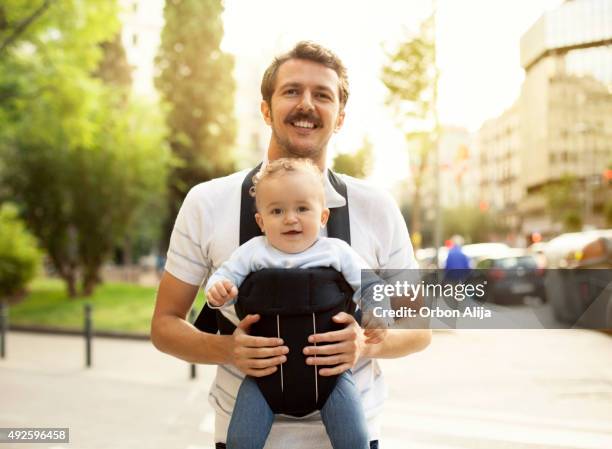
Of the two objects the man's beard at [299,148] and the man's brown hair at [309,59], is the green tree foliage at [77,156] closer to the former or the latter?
the man's brown hair at [309,59]

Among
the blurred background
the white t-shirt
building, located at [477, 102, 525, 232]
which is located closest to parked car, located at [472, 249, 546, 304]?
the blurred background

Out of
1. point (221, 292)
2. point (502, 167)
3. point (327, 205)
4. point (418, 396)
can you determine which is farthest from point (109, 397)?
point (502, 167)

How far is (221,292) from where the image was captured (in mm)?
1942

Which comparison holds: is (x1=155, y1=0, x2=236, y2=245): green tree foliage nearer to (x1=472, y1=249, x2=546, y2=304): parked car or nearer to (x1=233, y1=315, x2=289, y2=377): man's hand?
(x1=472, y1=249, x2=546, y2=304): parked car

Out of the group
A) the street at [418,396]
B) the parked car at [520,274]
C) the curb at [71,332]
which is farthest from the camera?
the curb at [71,332]

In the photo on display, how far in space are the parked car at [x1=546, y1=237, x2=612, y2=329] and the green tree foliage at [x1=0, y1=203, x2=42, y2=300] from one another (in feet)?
43.5

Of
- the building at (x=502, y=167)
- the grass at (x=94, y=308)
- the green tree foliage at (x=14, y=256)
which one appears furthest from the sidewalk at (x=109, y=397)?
the building at (x=502, y=167)

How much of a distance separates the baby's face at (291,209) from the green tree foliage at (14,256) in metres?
18.3

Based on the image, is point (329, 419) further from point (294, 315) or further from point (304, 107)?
point (304, 107)

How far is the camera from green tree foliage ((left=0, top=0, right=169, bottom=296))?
16.5 metres

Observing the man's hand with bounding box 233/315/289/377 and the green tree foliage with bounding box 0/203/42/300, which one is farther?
the green tree foliage with bounding box 0/203/42/300

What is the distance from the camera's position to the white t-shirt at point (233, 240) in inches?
87.4

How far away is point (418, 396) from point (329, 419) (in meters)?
6.96

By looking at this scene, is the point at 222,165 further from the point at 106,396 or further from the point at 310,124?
the point at 310,124
